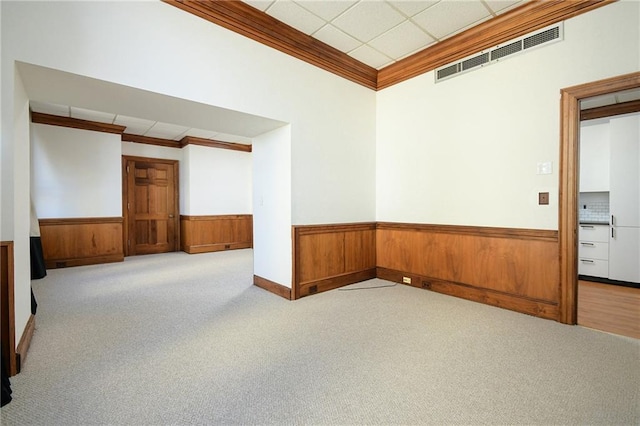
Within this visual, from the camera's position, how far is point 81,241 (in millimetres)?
5457

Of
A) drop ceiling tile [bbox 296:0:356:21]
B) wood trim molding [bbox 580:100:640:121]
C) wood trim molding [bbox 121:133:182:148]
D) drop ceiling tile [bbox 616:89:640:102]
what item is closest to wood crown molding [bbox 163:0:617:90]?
drop ceiling tile [bbox 296:0:356:21]

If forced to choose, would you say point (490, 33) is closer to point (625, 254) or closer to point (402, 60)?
point (402, 60)

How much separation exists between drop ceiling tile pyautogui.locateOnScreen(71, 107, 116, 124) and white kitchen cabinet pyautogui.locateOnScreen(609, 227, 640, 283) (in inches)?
326

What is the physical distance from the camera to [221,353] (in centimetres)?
217

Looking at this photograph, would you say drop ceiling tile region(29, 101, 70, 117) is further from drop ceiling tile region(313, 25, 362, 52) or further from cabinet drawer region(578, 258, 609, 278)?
cabinet drawer region(578, 258, 609, 278)

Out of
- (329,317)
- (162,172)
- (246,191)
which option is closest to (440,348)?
(329,317)

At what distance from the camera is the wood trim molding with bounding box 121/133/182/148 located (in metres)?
6.54

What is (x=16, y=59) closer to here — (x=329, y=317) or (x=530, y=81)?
(x=329, y=317)

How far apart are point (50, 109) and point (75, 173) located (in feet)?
3.74

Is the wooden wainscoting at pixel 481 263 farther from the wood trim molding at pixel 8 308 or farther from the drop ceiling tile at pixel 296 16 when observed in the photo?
the wood trim molding at pixel 8 308

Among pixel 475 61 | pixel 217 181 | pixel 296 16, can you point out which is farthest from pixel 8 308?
pixel 217 181

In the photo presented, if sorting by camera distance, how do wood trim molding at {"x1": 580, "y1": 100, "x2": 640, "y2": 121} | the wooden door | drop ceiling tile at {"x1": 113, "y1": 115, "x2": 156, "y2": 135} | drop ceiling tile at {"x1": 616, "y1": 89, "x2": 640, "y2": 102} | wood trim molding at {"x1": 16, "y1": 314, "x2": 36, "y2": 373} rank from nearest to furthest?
wood trim molding at {"x1": 16, "y1": 314, "x2": 36, "y2": 373}, drop ceiling tile at {"x1": 616, "y1": 89, "x2": 640, "y2": 102}, wood trim molding at {"x1": 580, "y1": 100, "x2": 640, "y2": 121}, drop ceiling tile at {"x1": 113, "y1": 115, "x2": 156, "y2": 135}, the wooden door

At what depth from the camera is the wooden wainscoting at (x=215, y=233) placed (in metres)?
6.96

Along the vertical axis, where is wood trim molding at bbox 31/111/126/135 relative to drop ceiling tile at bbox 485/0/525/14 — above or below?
below
